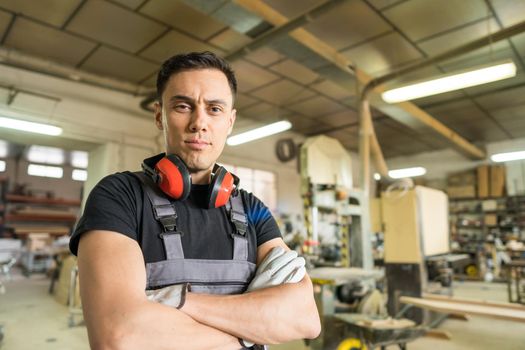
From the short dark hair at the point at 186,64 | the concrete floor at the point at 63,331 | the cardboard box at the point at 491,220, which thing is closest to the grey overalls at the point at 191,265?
the short dark hair at the point at 186,64

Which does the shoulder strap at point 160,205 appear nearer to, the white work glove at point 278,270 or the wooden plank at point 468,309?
the white work glove at point 278,270

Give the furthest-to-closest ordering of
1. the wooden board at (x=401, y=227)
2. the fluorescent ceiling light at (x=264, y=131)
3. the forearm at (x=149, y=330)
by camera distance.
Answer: the fluorescent ceiling light at (x=264, y=131)
the wooden board at (x=401, y=227)
the forearm at (x=149, y=330)

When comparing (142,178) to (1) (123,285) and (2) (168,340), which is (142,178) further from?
(2) (168,340)

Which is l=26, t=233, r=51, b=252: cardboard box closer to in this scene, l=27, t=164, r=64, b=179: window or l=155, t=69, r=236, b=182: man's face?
l=27, t=164, r=64, b=179: window

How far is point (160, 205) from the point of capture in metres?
1.03

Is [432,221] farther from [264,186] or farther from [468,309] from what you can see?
[264,186]

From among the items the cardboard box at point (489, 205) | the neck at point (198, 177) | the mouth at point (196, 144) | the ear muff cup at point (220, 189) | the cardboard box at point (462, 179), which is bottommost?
the ear muff cup at point (220, 189)

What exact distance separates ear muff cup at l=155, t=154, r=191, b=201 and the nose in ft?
0.47

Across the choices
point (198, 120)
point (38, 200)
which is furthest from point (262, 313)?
point (38, 200)

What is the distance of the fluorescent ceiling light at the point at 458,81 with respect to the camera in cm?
336

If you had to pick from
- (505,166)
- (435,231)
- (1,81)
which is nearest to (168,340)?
(435,231)

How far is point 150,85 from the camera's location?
5926 millimetres

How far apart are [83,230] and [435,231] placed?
4.80m

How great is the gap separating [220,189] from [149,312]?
0.43 m
